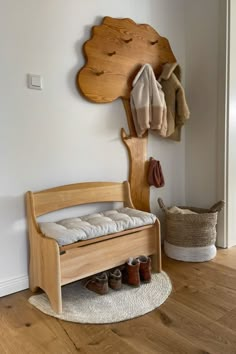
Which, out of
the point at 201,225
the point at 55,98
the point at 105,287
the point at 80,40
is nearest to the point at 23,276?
the point at 105,287

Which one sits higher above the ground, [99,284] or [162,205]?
[162,205]

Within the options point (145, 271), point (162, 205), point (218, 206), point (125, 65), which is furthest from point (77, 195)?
point (218, 206)

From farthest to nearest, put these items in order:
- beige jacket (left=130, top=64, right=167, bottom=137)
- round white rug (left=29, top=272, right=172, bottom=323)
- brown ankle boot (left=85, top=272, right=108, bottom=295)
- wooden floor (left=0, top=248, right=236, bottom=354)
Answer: beige jacket (left=130, top=64, right=167, bottom=137), brown ankle boot (left=85, top=272, right=108, bottom=295), round white rug (left=29, top=272, right=172, bottom=323), wooden floor (left=0, top=248, right=236, bottom=354)

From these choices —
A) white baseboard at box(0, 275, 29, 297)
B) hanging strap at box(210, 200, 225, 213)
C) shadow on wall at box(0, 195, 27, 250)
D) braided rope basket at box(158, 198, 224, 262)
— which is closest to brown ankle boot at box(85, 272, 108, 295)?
white baseboard at box(0, 275, 29, 297)

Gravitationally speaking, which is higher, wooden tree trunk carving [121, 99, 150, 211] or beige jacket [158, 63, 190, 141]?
beige jacket [158, 63, 190, 141]

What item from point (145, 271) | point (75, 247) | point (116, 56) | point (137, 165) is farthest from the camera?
point (137, 165)

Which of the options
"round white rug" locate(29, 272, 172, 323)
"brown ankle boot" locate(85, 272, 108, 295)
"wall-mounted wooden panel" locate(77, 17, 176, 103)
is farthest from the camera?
"wall-mounted wooden panel" locate(77, 17, 176, 103)

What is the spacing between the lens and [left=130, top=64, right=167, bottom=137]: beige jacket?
231 centimetres

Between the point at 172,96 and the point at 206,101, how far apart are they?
35 cm

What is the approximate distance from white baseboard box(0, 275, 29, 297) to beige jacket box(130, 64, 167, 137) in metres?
1.34

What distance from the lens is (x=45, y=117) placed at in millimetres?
1999

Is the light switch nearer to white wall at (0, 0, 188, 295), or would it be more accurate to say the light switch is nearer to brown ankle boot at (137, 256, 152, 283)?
white wall at (0, 0, 188, 295)

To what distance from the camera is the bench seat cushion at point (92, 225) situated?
5.61 feet

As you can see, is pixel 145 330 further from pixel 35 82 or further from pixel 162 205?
pixel 35 82
